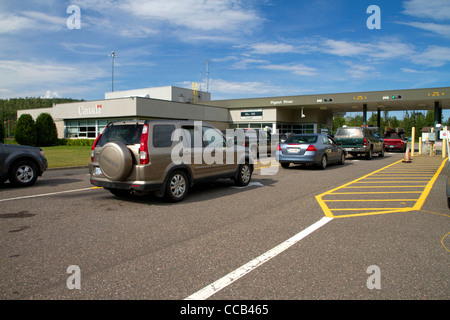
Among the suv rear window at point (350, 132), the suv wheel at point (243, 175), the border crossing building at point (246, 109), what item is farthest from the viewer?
the border crossing building at point (246, 109)

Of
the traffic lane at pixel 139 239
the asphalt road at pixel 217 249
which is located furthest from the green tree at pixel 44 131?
the traffic lane at pixel 139 239

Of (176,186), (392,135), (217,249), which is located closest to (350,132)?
(392,135)

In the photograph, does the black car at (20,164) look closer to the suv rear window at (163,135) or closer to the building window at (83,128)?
the suv rear window at (163,135)

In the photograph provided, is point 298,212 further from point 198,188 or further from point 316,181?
point 316,181

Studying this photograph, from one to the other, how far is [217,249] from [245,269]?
0.76 metres

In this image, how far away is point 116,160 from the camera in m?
6.91

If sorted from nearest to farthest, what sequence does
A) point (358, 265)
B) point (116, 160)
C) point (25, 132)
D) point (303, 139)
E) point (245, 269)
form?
point (245, 269) → point (358, 265) → point (116, 160) → point (303, 139) → point (25, 132)

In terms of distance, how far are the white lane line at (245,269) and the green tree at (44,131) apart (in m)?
39.7

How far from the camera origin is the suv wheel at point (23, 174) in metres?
9.57

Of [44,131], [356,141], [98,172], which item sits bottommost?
[98,172]

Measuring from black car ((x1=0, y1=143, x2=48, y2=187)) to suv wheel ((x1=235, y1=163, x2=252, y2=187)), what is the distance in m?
5.85

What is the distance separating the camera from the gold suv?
6965mm

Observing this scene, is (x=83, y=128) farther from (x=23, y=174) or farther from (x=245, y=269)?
(x=245, y=269)

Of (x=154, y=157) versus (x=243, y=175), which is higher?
(x=154, y=157)
